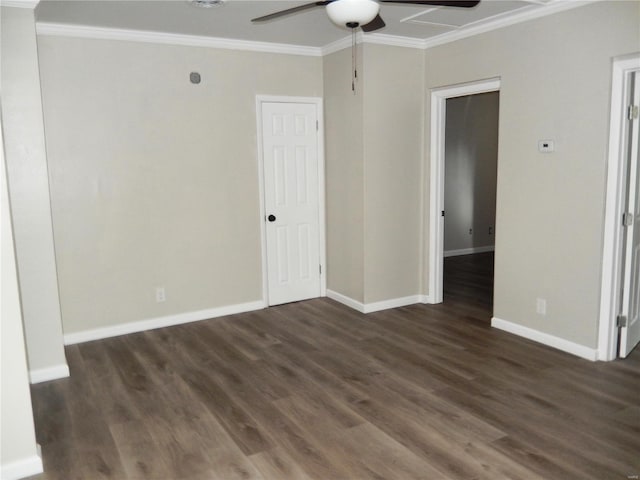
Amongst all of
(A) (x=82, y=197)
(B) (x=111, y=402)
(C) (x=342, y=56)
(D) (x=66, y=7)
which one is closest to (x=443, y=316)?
(C) (x=342, y=56)

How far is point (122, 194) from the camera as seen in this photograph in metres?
4.45

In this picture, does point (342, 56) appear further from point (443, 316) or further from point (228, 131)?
point (443, 316)

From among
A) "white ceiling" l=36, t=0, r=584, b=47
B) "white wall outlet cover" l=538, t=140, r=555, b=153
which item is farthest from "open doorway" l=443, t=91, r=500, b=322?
"white wall outlet cover" l=538, t=140, r=555, b=153

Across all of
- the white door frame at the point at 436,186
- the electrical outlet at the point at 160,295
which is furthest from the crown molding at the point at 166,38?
the electrical outlet at the point at 160,295

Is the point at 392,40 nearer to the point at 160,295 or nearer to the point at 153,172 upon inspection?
the point at 153,172

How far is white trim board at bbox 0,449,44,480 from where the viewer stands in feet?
8.18

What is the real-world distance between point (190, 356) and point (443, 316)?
7.86 ft

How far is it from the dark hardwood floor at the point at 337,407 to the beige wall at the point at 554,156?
0.41 meters

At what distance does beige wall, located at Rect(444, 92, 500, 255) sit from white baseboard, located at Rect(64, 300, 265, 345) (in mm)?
3832

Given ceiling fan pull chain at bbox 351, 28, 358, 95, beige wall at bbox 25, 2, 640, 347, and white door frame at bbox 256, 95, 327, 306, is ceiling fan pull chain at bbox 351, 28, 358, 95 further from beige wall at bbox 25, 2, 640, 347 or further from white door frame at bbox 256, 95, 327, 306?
white door frame at bbox 256, 95, 327, 306

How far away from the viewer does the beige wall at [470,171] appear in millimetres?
7668

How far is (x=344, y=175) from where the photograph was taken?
17.0 feet

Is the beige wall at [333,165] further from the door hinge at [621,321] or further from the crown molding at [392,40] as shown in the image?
the door hinge at [621,321]

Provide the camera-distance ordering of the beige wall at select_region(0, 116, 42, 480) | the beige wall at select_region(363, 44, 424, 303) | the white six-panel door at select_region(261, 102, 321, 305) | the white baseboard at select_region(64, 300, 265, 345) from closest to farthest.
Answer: the beige wall at select_region(0, 116, 42, 480) → the white baseboard at select_region(64, 300, 265, 345) → the beige wall at select_region(363, 44, 424, 303) → the white six-panel door at select_region(261, 102, 321, 305)
